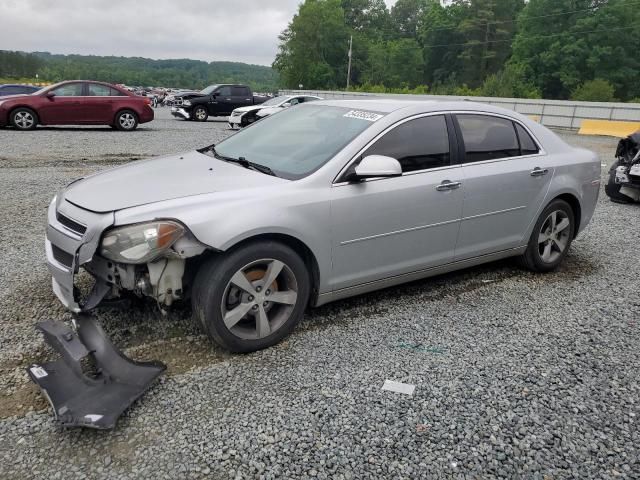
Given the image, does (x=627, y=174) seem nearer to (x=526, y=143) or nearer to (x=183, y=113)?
(x=526, y=143)

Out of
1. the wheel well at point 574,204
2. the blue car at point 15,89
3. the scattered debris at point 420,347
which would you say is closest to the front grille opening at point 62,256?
Answer: the scattered debris at point 420,347

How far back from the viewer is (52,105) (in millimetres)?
14719

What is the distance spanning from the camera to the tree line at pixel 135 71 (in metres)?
91.8

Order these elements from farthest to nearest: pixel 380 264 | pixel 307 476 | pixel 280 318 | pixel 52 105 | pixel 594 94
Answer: pixel 594 94 < pixel 52 105 < pixel 380 264 < pixel 280 318 < pixel 307 476

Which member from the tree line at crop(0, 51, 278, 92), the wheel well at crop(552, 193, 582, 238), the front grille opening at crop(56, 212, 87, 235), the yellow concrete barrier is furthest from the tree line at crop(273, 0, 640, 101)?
the front grille opening at crop(56, 212, 87, 235)

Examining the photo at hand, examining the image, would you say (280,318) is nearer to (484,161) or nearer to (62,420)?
(62,420)

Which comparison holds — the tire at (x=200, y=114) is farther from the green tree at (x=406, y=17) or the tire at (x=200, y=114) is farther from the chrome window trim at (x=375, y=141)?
the green tree at (x=406, y=17)

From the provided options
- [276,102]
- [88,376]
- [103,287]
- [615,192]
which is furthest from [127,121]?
[88,376]

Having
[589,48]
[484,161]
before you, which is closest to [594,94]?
[589,48]

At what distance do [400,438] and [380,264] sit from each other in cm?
145

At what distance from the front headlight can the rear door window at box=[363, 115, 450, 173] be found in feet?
4.86

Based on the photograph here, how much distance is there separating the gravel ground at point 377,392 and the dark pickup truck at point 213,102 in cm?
1854

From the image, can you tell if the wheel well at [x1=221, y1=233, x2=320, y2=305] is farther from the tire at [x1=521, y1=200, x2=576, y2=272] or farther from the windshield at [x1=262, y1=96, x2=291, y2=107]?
the windshield at [x1=262, y1=96, x2=291, y2=107]

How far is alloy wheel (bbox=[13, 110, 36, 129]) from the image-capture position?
47.5ft
